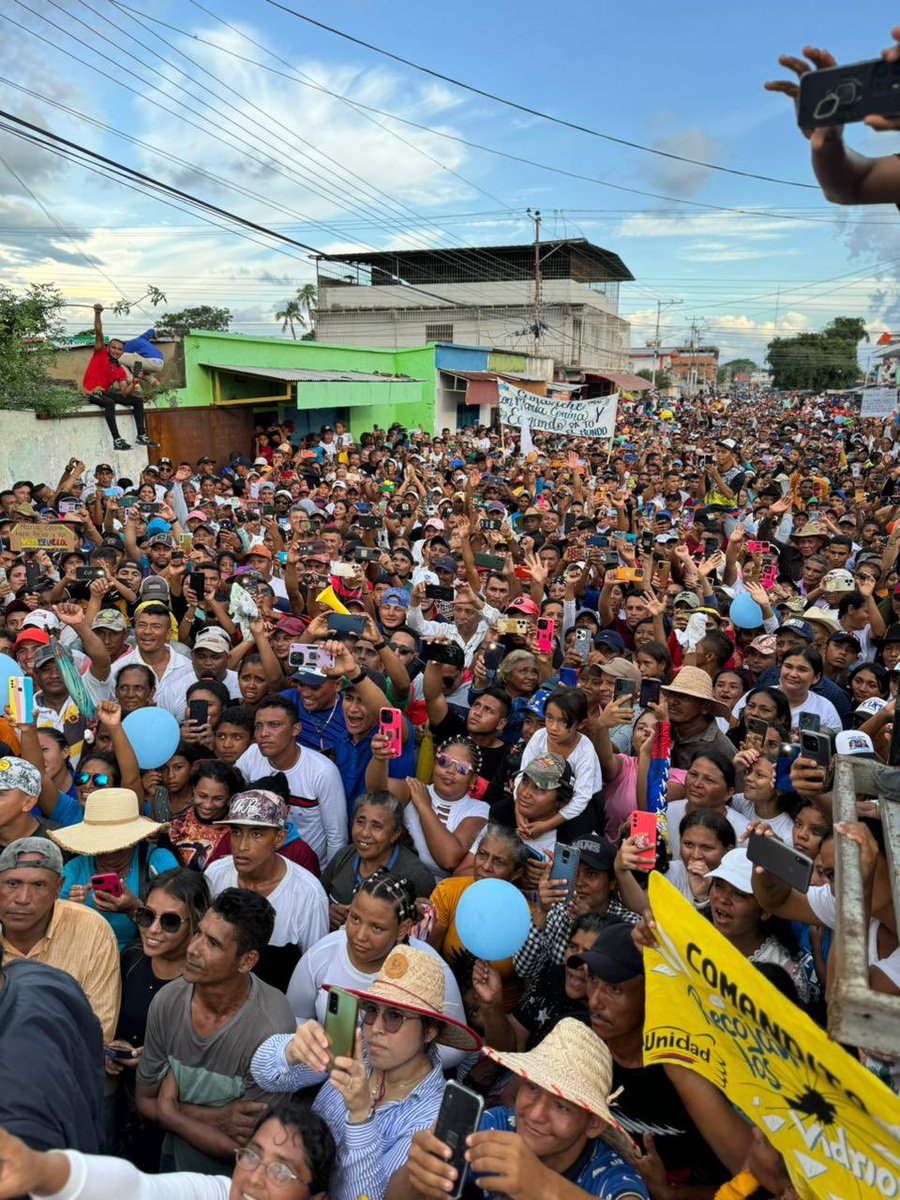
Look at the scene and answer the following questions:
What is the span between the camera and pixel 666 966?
2115mm

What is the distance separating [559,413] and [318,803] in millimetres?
11531

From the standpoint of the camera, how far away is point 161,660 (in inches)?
218

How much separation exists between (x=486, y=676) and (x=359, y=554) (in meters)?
2.26

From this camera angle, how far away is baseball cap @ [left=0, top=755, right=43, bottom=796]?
343 centimetres

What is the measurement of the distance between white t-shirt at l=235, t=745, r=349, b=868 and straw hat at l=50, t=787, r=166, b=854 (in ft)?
2.25

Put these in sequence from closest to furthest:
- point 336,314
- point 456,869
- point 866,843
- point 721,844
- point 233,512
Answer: point 866,843 < point 721,844 < point 456,869 < point 233,512 < point 336,314

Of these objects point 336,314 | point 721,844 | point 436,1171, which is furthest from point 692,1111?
point 336,314

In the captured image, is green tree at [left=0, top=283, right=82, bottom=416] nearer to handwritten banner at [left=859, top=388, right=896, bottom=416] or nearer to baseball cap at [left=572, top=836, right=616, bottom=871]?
baseball cap at [left=572, top=836, right=616, bottom=871]

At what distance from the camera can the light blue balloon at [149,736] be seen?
4168 millimetres

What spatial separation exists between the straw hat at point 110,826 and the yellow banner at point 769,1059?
2.15 m

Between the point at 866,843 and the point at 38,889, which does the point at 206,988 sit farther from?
the point at 866,843

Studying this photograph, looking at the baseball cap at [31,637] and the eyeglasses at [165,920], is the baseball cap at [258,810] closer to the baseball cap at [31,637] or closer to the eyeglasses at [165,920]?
the eyeglasses at [165,920]

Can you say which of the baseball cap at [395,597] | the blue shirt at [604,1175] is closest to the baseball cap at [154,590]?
the baseball cap at [395,597]

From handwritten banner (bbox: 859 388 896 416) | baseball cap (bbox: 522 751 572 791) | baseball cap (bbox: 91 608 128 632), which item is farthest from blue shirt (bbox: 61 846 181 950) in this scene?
handwritten banner (bbox: 859 388 896 416)
